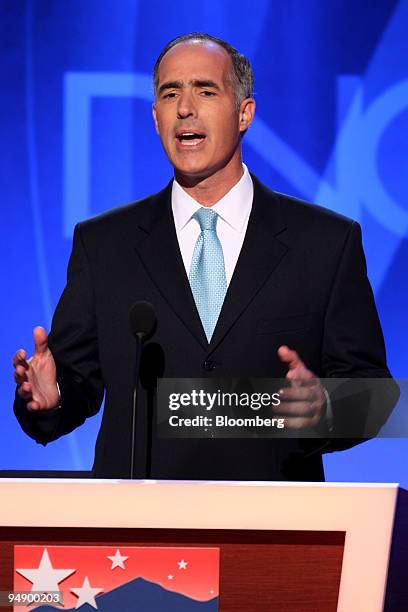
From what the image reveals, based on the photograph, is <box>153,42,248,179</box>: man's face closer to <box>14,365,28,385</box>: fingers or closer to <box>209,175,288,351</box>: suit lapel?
<box>209,175,288,351</box>: suit lapel

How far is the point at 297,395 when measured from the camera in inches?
54.4

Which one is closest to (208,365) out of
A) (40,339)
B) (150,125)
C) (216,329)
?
(216,329)

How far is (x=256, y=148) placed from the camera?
299 centimetres

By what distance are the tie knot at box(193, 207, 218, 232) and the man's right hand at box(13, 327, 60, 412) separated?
1.67 feet

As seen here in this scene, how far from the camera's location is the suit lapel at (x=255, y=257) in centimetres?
187

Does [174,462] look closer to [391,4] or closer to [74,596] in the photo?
[74,596]

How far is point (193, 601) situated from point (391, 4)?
235 centimetres

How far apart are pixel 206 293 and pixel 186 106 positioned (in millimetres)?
382

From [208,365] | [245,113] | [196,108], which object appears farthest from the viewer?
[245,113]

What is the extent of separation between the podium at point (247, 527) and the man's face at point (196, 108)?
37.3 inches

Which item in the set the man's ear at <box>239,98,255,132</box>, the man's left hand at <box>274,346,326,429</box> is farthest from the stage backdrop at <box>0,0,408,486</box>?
the man's left hand at <box>274,346,326,429</box>

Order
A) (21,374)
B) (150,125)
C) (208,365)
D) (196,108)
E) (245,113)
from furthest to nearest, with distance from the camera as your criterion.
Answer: (150,125) → (245,113) → (196,108) → (208,365) → (21,374)

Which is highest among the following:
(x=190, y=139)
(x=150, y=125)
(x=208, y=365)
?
(x=150, y=125)

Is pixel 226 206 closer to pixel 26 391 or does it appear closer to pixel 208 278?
pixel 208 278
